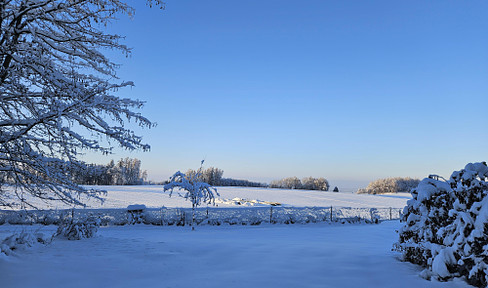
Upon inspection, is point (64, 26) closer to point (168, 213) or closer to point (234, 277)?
point (234, 277)

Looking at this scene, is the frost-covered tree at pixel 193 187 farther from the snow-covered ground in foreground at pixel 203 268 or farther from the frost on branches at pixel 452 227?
the frost on branches at pixel 452 227

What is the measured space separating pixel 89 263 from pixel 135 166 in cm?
11305

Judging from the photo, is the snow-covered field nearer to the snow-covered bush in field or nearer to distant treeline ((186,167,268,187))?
the snow-covered bush in field

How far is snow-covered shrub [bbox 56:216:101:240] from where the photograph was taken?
27.6ft

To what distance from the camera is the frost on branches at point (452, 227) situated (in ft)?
15.2

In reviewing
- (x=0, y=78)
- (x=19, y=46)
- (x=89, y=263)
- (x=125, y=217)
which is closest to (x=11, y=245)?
(x=89, y=263)

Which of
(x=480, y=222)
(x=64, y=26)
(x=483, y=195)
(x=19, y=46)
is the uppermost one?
(x=64, y=26)

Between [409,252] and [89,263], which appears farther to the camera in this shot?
[409,252]

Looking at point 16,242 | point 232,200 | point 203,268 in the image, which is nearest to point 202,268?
point 203,268

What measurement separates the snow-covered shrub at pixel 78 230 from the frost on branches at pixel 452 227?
25.6ft

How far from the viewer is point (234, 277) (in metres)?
4.96

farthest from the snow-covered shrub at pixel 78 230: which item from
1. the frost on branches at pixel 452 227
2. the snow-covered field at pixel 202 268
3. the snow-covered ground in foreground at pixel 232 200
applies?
the snow-covered ground in foreground at pixel 232 200

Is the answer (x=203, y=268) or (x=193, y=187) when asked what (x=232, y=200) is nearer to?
(x=193, y=187)

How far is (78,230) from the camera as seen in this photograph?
27.8 feet
